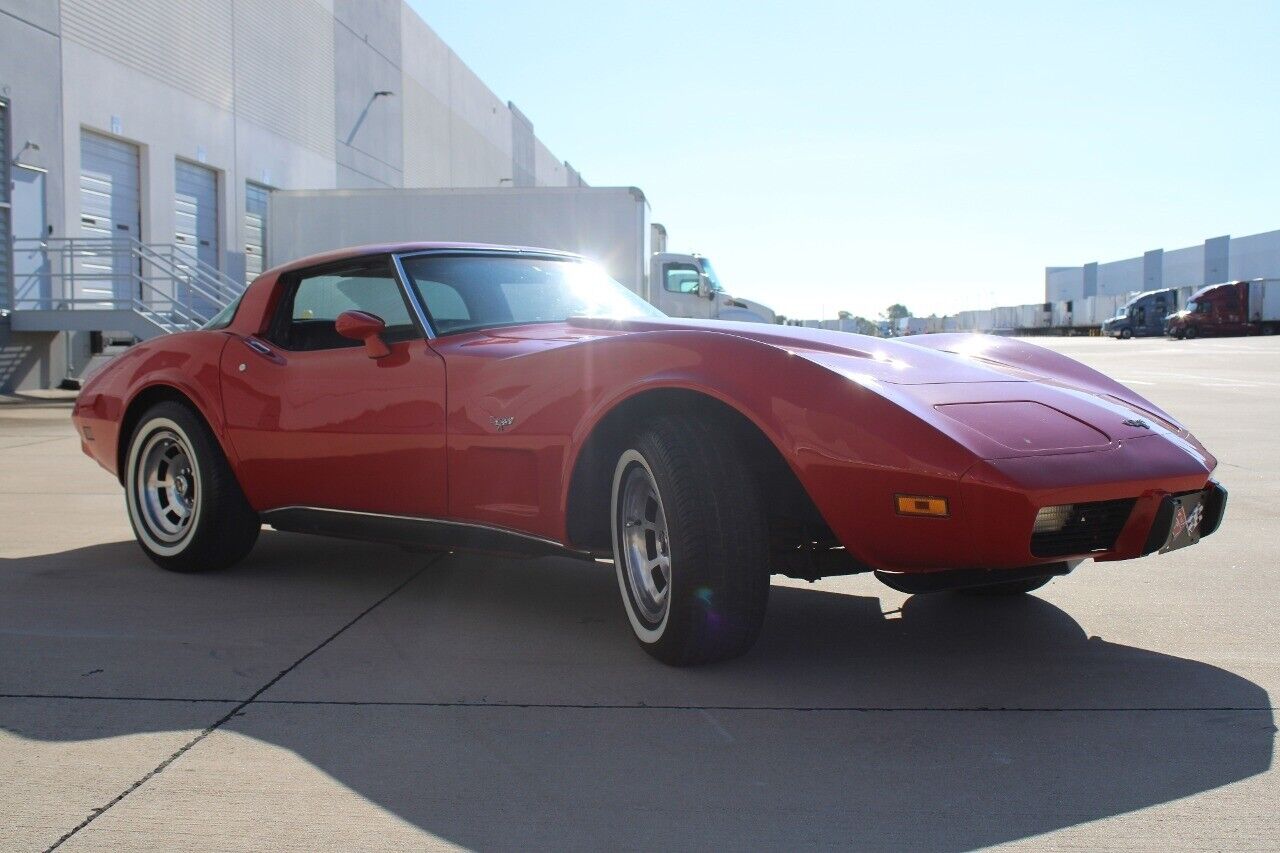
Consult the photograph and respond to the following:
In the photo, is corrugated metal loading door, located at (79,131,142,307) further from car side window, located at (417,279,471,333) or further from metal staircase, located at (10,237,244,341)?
car side window, located at (417,279,471,333)

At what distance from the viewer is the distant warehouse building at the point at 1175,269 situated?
72.4 meters

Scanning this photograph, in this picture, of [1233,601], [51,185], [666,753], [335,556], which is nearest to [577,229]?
[51,185]

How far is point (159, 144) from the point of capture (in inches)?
835

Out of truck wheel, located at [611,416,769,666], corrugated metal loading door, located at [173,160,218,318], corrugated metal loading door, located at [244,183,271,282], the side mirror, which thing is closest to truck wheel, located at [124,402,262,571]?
the side mirror

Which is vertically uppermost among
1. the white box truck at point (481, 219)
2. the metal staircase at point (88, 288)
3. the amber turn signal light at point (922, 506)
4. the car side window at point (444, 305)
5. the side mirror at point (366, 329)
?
the white box truck at point (481, 219)

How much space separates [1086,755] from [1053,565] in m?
0.68

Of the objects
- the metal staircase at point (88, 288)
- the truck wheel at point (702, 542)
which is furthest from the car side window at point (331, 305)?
the metal staircase at point (88, 288)

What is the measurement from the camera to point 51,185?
17922 mm

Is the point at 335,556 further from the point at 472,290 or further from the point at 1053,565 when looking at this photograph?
the point at 1053,565

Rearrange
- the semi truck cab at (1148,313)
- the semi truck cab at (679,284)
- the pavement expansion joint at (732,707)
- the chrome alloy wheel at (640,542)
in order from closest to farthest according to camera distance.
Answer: the pavement expansion joint at (732,707) → the chrome alloy wheel at (640,542) → the semi truck cab at (679,284) → the semi truck cab at (1148,313)

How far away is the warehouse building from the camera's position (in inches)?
688

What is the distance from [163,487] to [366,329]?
150 cm

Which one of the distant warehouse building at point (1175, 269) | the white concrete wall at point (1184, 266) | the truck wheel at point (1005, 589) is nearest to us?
the truck wheel at point (1005, 589)

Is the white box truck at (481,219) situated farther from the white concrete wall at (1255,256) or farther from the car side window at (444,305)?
the white concrete wall at (1255,256)
